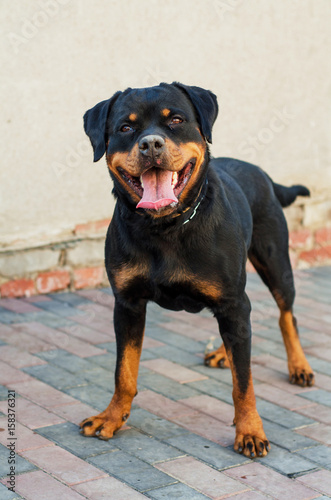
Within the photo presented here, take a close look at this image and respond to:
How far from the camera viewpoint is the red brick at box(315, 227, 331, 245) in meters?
6.92

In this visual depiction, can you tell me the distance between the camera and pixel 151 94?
3033 millimetres

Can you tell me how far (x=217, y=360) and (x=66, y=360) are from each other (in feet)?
2.96

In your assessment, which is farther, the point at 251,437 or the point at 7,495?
the point at 251,437

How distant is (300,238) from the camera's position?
6805 mm

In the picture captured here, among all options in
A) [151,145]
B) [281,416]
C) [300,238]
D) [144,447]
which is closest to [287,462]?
[281,416]

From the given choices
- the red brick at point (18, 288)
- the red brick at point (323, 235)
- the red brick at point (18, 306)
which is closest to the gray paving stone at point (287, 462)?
the red brick at point (18, 306)

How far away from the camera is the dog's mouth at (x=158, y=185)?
289cm

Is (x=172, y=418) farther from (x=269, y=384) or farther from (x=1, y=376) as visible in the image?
(x=1, y=376)

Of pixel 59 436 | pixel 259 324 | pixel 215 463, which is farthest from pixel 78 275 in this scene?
pixel 215 463

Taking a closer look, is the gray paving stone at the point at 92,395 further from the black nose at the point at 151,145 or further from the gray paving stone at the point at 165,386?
the black nose at the point at 151,145

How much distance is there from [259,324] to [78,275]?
1.57 metres

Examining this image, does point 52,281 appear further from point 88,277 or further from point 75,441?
point 75,441

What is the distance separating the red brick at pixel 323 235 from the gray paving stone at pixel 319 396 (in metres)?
3.24

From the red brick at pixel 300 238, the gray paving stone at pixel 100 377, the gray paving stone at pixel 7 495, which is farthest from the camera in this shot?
the red brick at pixel 300 238
